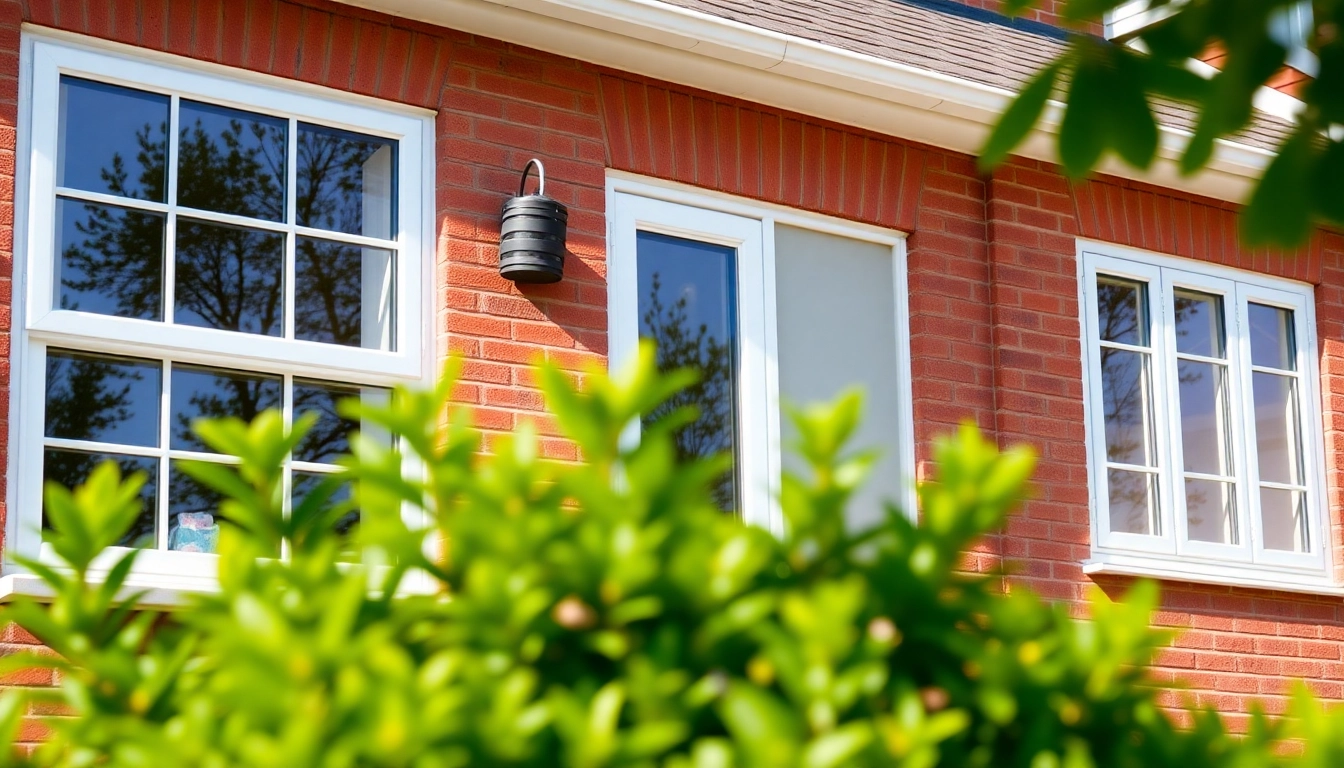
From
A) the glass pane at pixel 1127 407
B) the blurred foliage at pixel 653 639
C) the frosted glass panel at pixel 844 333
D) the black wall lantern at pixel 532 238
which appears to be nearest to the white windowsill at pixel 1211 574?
the glass pane at pixel 1127 407

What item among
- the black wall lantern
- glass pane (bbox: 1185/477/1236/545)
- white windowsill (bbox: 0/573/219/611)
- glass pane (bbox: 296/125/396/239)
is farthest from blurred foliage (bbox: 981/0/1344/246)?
glass pane (bbox: 1185/477/1236/545)

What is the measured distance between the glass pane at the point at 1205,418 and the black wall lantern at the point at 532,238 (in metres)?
3.29

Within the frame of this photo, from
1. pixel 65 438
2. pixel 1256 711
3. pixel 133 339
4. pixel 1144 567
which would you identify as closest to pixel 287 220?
pixel 133 339

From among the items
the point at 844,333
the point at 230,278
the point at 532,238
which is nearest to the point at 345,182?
the point at 230,278

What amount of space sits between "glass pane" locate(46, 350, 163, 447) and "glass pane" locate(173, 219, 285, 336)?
0.79 feet

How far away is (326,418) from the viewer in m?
5.57

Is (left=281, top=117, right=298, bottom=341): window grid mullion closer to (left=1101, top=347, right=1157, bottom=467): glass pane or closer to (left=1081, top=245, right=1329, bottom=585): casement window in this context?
(left=1081, top=245, right=1329, bottom=585): casement window

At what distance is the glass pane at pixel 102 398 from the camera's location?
504 cm

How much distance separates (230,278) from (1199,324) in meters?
4.54

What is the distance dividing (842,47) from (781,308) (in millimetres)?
1094

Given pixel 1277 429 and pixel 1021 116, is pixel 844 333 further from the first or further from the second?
pixel 1021 116

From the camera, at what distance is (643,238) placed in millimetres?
6352

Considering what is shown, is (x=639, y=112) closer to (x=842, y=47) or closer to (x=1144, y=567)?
(x=842, y=47)

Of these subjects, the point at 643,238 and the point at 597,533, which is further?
the point at 643,238
